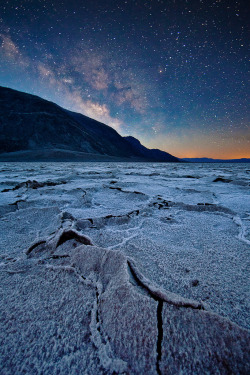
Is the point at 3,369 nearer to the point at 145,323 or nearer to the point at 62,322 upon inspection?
the point at 62,322

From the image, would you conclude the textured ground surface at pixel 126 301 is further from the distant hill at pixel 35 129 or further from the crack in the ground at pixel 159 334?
the distant hill at pixel 35 129

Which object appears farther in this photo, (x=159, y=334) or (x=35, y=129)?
(x=35, y=129)

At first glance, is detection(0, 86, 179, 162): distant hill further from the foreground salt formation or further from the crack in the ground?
the crack in the ground

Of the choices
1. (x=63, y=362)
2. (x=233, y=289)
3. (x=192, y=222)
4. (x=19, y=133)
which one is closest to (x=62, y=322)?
(x=63, y=362)

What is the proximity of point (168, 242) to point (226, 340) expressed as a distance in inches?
18.2

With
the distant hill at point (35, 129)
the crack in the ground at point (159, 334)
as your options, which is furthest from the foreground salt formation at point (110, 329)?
the distant hill at point (35, 129)

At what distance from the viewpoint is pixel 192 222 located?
1.02m

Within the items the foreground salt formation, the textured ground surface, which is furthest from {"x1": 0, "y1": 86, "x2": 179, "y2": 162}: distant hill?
the foreground salt formation

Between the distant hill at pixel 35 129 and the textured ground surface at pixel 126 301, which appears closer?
the textured ground surface at pixel 126 301

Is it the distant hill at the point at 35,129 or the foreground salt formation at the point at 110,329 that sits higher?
the distant hill at the point at 35,129

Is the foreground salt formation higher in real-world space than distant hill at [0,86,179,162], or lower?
lower

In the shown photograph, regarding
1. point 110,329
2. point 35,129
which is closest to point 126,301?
point 110,329

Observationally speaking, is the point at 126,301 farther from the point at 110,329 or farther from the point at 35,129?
the point at 35,129

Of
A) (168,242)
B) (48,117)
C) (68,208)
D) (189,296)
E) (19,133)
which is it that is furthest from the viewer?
(48,117)
